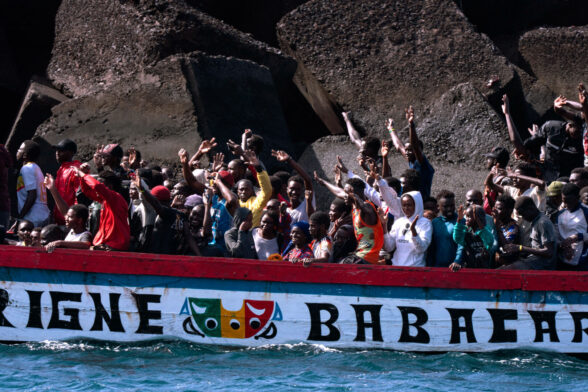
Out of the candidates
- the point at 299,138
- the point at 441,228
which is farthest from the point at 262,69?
the point at 441,228

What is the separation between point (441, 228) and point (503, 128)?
389 centimetres

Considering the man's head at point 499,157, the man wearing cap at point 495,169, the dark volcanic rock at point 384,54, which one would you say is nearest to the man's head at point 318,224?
the man wearing cap at point 495,169

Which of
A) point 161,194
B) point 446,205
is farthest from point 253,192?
point 446,205

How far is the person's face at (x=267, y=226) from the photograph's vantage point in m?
8.08

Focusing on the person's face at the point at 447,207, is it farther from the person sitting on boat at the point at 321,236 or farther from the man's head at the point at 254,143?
the man's head at the point at 254,143

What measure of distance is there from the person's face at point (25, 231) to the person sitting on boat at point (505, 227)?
14.1 ft

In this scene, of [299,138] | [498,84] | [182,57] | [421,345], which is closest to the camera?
[421,345]

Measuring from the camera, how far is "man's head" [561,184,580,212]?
7949 mm

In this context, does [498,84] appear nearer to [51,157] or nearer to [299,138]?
[299,138]

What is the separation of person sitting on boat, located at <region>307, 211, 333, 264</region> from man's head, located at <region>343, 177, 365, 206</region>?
0.25m

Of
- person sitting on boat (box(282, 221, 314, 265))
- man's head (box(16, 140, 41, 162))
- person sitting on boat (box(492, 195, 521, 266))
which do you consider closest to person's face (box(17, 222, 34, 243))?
man's head (box(16, 140, 41, 162))

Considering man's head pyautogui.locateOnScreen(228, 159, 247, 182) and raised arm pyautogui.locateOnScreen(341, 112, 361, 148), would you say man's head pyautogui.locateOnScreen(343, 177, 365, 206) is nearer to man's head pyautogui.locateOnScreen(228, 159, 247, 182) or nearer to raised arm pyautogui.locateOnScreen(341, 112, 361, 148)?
man's head pyautogui.locateOnScreen(228, 159, 247, 182)

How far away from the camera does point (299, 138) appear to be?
13867 mm

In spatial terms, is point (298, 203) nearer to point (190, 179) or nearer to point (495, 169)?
point (190, 179)
